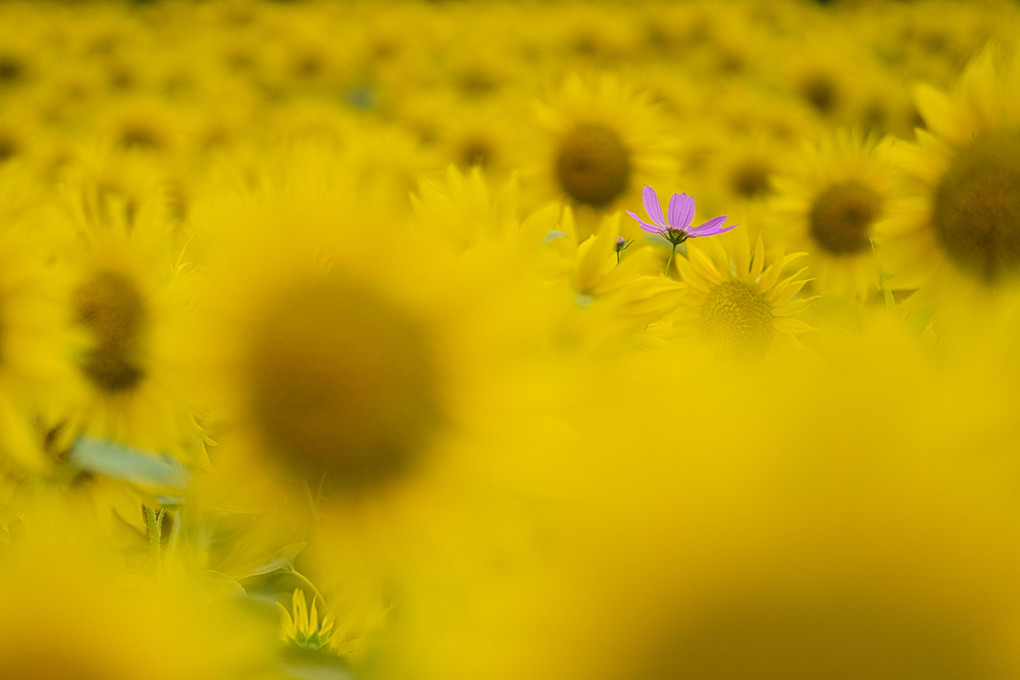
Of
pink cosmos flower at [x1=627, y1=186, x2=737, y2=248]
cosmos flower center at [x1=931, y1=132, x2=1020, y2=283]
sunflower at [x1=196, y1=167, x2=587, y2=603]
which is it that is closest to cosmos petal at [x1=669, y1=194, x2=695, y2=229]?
pink cosmos flower at [x1=627, y1=186, x2=737, y2=248]

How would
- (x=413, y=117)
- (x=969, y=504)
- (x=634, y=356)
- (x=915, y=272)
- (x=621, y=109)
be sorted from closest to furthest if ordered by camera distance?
1. (x=969, y=504)
2. (x=634, y=356)
3. (x=915, y=272)
4. (x=621, y=109)
5. (x=413, y=117)

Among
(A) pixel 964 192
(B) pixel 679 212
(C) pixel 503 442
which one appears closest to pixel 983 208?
(A) pixel 964 192

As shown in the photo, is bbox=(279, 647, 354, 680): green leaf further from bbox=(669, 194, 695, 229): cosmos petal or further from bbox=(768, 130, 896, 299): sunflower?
bbox=(768, 130, 896, 299): sunflower

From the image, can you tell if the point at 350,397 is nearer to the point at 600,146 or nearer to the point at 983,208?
the point at 983,208

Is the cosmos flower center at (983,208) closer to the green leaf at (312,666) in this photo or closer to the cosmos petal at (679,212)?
the cosmos petal at (679,212)

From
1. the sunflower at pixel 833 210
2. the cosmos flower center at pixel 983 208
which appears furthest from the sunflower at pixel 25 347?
the sunflower at pixel 833 210

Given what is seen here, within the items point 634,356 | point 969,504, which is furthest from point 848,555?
point 634,356

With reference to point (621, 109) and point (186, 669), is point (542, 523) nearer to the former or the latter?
point (186, 669)
